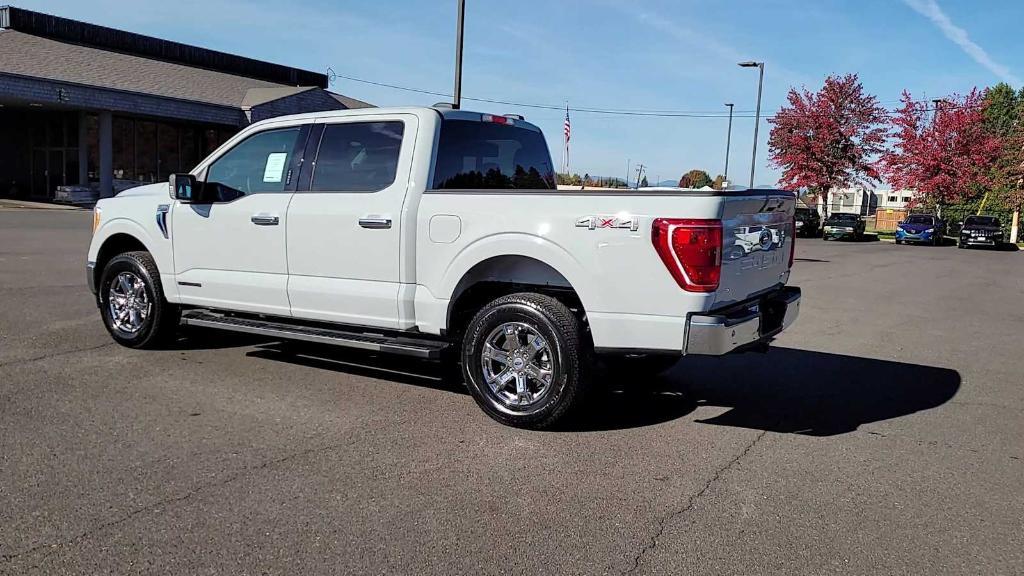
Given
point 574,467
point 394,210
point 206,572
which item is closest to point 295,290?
point 394,210

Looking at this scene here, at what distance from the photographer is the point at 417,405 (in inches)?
221

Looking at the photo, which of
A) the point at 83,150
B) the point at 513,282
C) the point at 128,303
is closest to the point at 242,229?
the point at 128,303

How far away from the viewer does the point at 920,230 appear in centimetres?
3538

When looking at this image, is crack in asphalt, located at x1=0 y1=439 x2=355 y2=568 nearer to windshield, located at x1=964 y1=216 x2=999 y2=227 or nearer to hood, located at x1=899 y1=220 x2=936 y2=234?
hood, located at x1=899 y1=220 x2=936 y2=234

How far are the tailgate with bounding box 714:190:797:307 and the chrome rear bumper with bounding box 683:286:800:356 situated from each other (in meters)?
0.08

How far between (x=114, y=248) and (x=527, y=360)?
4.50 meters

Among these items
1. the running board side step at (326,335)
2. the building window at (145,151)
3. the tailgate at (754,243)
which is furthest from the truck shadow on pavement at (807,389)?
the building window at (145,151)

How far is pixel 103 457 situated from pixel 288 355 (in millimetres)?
2738

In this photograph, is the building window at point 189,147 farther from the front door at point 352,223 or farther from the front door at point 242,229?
the front door at point 352,223

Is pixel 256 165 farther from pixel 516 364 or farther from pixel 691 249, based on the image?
pixel 691 249

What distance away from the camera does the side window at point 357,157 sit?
19.0ft

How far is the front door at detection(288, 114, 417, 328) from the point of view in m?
5.62

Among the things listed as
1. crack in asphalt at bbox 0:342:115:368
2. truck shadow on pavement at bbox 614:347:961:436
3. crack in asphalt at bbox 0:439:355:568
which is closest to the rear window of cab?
truck shadow on pavement at bbox 614:347:961:436

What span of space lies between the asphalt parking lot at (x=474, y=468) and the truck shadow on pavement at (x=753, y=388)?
0.10 feet
